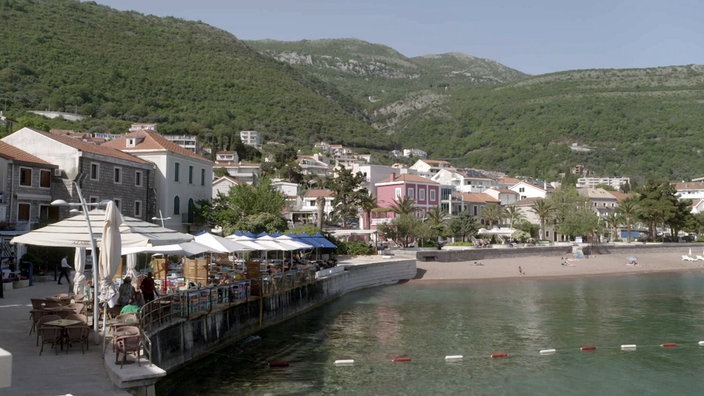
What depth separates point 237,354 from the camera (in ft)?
71.6

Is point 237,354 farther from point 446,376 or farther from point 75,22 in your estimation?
point 75,22

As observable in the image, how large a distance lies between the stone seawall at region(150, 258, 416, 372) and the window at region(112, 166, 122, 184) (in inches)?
580

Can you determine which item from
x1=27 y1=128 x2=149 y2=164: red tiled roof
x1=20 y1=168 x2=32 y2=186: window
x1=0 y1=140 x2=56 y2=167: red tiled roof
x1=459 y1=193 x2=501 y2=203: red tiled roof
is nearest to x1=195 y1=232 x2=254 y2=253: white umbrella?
x1=0 y1=140 x2=56 y2=167: red tiled roof

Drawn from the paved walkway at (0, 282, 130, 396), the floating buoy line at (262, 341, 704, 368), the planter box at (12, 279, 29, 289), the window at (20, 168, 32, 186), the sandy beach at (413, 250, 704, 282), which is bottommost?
the floating buoy line at (262, 341, 704, 368)

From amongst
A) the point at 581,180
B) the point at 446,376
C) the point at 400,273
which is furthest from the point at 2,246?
the point at 581,180

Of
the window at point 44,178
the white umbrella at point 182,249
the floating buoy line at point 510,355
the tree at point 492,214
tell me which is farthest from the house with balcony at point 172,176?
the tree at point 492,214

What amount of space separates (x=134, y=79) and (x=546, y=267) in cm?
12210

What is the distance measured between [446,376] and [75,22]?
168280 mm

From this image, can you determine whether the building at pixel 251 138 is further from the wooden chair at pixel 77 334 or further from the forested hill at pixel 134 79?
the wooden chair at pixel 77 334

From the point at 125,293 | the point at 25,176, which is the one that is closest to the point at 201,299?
the point at 125,293

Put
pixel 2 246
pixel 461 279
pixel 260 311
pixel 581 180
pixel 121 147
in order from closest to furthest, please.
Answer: pixel 260 311
pixel 2 246
pixel 121 147
pixel 461 279
pixel 581 180

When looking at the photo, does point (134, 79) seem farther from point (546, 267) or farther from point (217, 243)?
point (217, 243)

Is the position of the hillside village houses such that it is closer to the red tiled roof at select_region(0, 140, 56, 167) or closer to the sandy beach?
the red tiled roof at select_region(0, 140, 56, 167)

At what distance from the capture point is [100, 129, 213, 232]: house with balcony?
145ft
